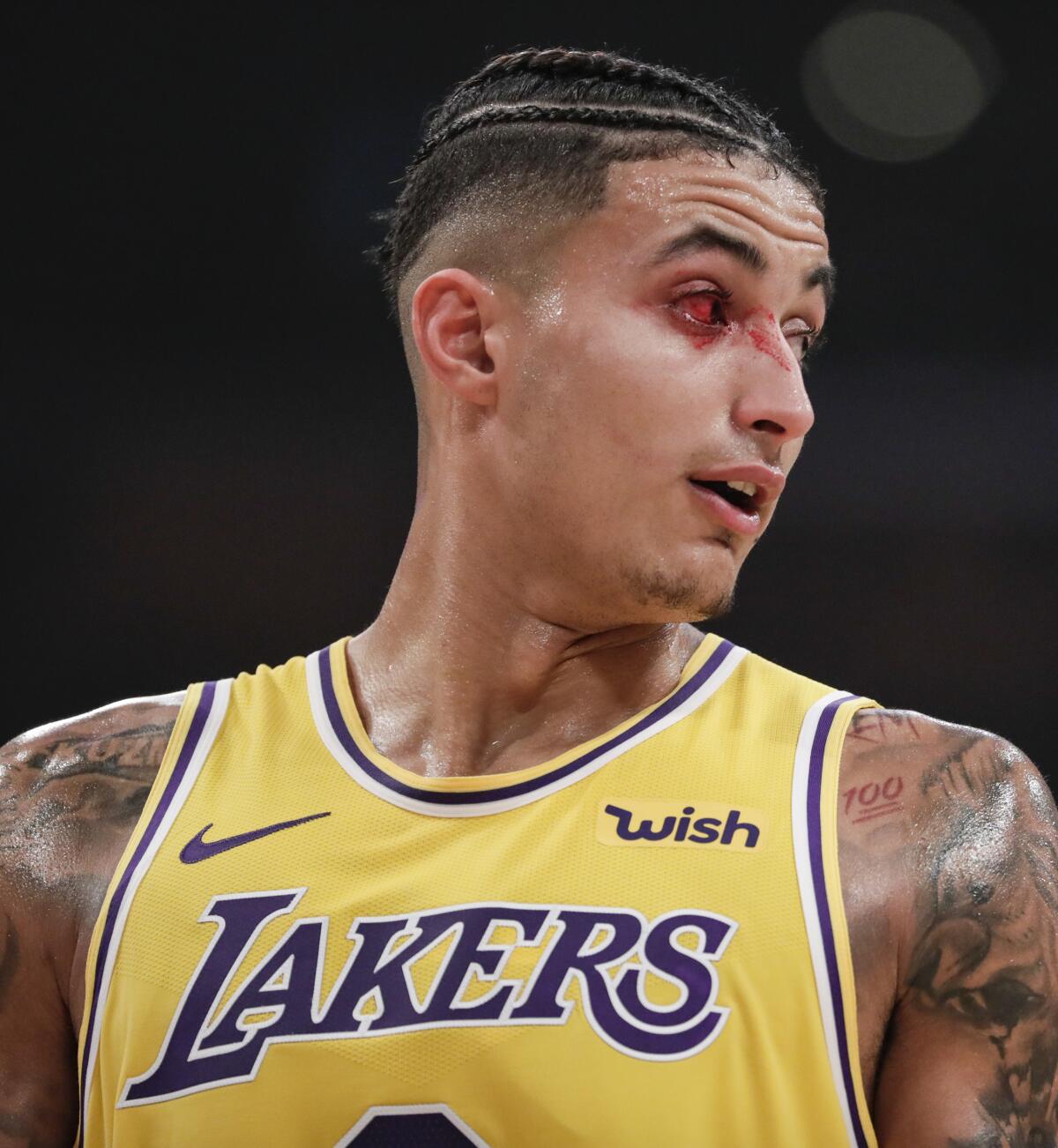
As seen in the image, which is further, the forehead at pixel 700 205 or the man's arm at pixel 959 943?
the forehead at pixel 700 205

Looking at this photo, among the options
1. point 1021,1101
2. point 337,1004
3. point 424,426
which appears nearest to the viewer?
point 1021,1101

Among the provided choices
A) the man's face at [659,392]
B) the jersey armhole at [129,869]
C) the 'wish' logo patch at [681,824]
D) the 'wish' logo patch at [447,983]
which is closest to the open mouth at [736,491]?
the man's face at [659,392]

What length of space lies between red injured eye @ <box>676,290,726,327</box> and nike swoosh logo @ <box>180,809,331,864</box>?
70cm

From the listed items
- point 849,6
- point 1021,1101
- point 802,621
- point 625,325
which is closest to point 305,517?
point 802,621

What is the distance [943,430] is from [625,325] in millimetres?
2226

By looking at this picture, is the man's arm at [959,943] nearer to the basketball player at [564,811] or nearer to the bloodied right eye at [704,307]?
the basketball player at [564,811]

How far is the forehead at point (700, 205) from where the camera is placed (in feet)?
5.48

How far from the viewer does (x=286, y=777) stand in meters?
1.72

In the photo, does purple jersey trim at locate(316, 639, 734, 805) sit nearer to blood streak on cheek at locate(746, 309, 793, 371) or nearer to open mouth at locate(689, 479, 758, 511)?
open mouth at locate(689, 479, 758, 511)

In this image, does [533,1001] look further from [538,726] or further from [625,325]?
[625,325]

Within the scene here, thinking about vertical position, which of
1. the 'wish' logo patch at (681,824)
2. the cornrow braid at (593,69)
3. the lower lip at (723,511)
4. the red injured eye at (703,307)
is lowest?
the 'wish' logo patch at (681,824)

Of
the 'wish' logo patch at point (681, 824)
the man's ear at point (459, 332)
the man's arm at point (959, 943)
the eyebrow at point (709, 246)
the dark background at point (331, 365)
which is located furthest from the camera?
the dark background at point (331, 365)

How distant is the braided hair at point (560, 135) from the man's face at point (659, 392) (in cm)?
5

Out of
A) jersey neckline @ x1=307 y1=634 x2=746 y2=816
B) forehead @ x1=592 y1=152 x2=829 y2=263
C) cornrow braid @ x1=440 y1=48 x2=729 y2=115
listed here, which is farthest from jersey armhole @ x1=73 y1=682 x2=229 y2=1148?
cornrow braid @ x1=440 y1=48 x2=729 y2=115
